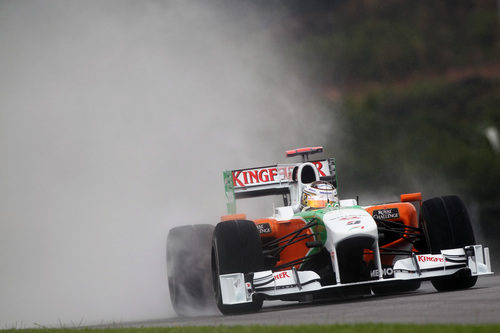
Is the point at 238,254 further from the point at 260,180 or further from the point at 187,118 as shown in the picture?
the point at 187,118

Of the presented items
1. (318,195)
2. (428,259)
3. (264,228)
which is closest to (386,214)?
(318,195)

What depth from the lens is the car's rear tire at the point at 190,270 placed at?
15.4 m

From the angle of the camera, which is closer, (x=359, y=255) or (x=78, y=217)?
(x=359, y=255)

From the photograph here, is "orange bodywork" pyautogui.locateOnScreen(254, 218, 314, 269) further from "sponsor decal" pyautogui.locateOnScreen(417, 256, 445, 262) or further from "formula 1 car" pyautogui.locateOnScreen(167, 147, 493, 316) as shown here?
"sponsor decal" pyautogui.locateOnScreen(417, 256, 445, 262)

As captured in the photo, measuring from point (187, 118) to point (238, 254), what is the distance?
1406 centimetres

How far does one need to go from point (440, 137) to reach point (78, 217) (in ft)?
33.1

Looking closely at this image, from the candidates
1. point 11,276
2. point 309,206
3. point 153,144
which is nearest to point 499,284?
point 309,206

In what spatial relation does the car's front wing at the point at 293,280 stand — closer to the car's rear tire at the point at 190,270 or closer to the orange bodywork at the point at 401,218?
the orange bodywork at the point at 401,218

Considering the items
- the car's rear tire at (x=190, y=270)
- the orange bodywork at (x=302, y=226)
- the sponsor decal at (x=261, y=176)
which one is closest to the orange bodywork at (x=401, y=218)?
the orange bodywork at (x=302, y=226)

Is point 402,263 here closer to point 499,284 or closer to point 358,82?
point 499,284

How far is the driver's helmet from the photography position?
51.0 ft

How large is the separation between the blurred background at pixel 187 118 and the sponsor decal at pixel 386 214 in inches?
200

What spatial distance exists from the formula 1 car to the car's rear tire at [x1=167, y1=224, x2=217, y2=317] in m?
0.02

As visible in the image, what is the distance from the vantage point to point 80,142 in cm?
2431
